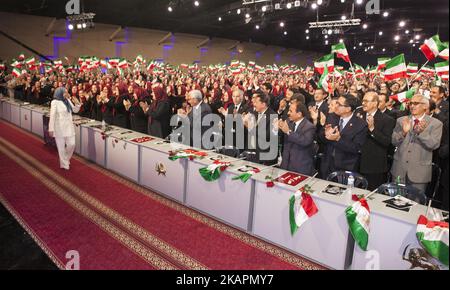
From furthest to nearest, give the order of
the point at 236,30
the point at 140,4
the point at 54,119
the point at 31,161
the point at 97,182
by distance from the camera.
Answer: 1. the point at 236,30
2. the point at 140,4
3. the point at 31,161
4. the point at 54,119
5. the point at 97,182

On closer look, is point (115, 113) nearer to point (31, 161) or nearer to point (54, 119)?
point (54, 119)

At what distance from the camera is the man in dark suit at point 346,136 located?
3385mm

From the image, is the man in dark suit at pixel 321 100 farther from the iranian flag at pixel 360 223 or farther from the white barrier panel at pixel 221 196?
the iranian flag at pixel 360 223

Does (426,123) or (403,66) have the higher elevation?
(403,66)

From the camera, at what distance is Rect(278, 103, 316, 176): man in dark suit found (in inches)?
134

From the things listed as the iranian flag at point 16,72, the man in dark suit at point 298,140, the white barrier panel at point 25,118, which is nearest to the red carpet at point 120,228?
the man in dark suit at point 298,140

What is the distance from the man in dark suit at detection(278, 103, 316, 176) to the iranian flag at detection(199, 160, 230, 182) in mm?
706

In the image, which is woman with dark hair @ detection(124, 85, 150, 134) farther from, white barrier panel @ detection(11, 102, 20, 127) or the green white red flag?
white barrier panel @ detection(11, 102, 20, 127)

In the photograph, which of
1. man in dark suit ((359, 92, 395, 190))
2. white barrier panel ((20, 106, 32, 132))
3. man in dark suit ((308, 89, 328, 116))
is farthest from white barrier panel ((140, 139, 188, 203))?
white barrier panel ((20, 106, 32, 132))

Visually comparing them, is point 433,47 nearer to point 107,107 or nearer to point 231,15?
point 107,107

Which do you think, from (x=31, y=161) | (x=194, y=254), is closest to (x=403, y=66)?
(x=194, y=254)

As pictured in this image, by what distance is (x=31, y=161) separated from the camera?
6012 millimetres
